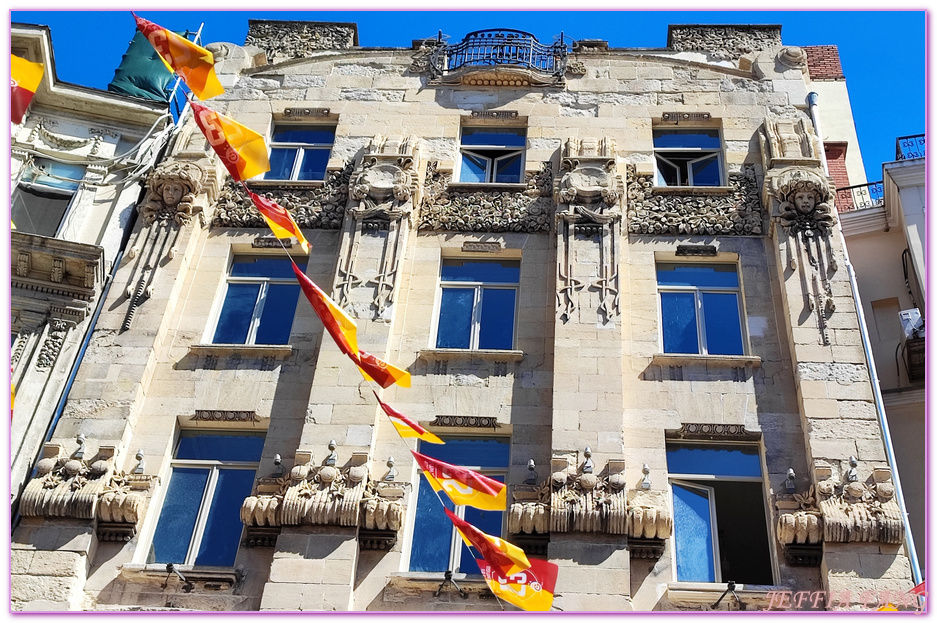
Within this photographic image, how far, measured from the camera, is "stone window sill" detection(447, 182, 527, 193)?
20.0 meters

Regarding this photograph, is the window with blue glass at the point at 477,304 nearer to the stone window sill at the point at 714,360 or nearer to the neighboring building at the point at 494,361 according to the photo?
the neighboring building at the point at 494,361

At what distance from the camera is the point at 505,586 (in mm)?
12797

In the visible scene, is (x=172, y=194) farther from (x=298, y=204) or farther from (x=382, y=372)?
(x=382, y=372)

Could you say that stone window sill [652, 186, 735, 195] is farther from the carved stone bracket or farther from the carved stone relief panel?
the carved stone relief panel

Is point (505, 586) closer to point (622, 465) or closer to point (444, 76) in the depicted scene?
point (622, 465)

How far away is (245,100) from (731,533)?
14.3m

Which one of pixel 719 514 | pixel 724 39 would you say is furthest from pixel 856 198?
pixel 719 514

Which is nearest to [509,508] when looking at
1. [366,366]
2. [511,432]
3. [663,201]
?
[511,432]

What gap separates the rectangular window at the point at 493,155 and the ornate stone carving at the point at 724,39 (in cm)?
494

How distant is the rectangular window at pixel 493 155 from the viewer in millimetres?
20938

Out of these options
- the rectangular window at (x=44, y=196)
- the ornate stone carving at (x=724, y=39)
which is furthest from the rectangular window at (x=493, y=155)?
the rectangular window at (x=44, y=196)

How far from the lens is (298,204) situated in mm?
19812

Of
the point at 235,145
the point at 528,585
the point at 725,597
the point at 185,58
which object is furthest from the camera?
the point at 185,58

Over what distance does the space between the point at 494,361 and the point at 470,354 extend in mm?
426
